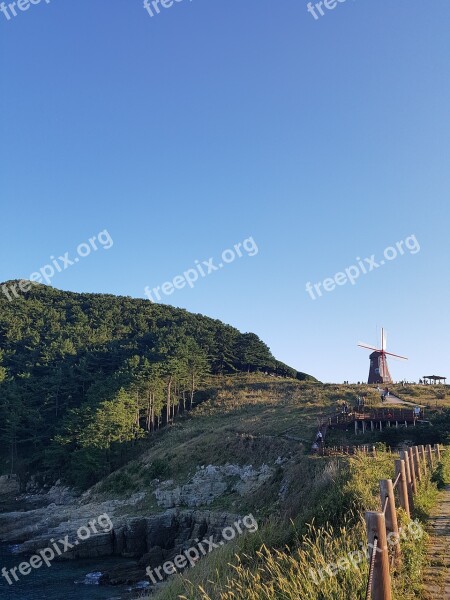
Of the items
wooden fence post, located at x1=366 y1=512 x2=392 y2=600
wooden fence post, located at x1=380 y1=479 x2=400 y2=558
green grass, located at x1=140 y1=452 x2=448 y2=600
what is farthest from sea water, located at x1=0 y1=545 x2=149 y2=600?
wooden fence post, located at x1=366 y1=512 x2=392 y2=600

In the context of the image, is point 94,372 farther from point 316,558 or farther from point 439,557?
point 316,558

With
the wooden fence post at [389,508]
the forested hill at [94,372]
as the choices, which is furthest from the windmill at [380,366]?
the wooden fence post at [389,508]

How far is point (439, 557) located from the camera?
824cm

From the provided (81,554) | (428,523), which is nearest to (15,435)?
(81,554)

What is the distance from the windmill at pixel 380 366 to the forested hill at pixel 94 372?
20439mm

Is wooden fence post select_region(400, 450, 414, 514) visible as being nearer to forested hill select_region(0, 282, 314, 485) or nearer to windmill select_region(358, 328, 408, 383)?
forested hill select_region(0, 282, 314, 485)

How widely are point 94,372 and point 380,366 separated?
50.7 meters

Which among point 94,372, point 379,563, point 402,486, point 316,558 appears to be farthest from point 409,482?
point 94,372

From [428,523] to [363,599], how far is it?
17.9ft

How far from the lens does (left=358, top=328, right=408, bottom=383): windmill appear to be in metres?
84.7

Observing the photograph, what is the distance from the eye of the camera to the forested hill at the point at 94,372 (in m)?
53.6

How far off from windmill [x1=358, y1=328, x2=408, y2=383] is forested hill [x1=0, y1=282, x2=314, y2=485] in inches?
805

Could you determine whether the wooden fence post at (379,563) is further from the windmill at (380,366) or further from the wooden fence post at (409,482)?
the windmill at (380,366)

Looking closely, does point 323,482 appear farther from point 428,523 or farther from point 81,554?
point 81,554
